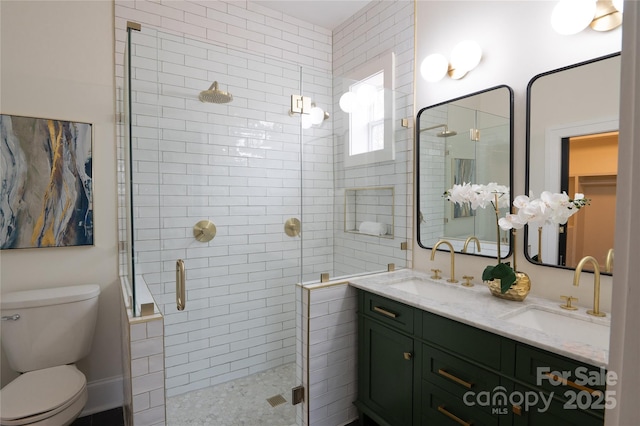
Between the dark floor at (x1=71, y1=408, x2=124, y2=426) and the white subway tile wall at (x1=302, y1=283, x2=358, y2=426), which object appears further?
the dark floor at (x1=71, y1=408, x2=124, y2=426)

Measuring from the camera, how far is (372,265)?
235 centimetres

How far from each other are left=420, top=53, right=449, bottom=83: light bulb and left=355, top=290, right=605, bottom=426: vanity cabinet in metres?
1.47

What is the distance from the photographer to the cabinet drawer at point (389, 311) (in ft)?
5.71

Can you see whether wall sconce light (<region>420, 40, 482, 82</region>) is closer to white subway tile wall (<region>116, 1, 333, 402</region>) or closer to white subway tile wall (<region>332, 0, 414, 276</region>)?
white subway tile wall (<region>332, 0, 414, 276</region>)

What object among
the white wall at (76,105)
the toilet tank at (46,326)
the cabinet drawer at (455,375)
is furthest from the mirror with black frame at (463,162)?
the toilet tank at (46,326)

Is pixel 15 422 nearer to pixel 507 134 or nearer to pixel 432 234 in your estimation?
pixel 432 234

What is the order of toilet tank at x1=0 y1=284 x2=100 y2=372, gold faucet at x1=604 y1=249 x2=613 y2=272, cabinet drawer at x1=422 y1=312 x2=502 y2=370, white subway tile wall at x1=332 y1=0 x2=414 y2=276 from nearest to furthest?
cabinet drawer at x1=422 y1=312 x2=502 y2=370 → gold faucet at x1=604 y1=249 x2=613 y2=272 → toilet tank at x1=0 y1=284 x2=100 y2=372 → white subway tile wall at x1=332 y1=0 x2=414 y2=276

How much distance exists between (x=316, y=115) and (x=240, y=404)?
204 cm

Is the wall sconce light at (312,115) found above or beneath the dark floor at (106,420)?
above

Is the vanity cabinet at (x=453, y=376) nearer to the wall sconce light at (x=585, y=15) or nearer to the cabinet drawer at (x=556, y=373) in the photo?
the cabinet drawer at (x=556, y=373)

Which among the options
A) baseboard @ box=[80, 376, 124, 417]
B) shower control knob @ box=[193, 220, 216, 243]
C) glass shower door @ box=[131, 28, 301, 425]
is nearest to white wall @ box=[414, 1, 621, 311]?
glass shower door @ box=[131, 28, 301, 425]

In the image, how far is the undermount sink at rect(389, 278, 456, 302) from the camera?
196cm

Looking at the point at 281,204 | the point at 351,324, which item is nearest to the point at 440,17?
the point at 281,204

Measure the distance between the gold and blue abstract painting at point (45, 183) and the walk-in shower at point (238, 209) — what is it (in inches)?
10.1
